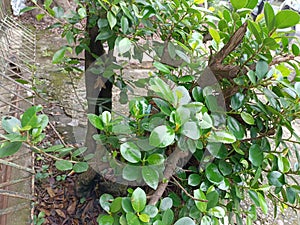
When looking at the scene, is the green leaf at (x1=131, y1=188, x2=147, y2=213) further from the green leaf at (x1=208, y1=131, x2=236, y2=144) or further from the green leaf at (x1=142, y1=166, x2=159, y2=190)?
the green leaf at (x1=208, y1=131, x2=236, y2=144)

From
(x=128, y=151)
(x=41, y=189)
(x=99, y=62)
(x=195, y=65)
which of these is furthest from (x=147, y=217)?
(x=41, y=189)

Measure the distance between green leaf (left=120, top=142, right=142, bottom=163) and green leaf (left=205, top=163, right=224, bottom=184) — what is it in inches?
5.9

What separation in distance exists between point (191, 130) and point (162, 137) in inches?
1.9

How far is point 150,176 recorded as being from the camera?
0.54 m

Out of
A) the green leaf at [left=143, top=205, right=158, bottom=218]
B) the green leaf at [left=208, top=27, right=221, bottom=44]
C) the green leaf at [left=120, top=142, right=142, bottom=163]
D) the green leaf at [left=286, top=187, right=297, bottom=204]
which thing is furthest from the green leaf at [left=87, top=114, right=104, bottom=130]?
the green leaf at [left=286, top=187, right=297, bottom=204]

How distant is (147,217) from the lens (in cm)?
50

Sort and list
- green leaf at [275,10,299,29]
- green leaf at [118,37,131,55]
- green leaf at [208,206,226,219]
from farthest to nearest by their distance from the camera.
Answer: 1. green leaf at [118,37,131,55]
2. green leaf at [208,206,226,219]
3. green leaf at [275,10,299,29]

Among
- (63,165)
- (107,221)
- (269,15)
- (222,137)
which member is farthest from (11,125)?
(269,15)

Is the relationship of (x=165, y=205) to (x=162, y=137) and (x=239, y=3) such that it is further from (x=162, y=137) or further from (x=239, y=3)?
(x=239, y=3)

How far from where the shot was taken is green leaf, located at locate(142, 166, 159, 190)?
531 millimetres

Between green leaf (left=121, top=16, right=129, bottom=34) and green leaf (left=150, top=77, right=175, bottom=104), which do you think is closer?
green leaf (left=150, top=77, right=175, bottom=104)

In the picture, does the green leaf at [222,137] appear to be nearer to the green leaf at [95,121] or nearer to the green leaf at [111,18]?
the green leaf at [95,121]

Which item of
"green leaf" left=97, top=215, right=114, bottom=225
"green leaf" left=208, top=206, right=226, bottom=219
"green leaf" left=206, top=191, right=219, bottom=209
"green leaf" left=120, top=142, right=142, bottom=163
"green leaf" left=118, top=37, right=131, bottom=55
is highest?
"green leaf" left=118, top=37, right=131, bottom=55

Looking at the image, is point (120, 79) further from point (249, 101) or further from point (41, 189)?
point (41, 189)
